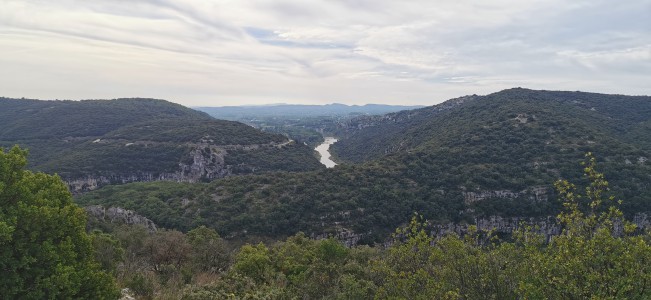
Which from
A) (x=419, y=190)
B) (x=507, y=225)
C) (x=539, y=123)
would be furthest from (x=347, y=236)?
(x=539, y=123)

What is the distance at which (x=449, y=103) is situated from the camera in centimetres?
19125

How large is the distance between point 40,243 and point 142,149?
121m

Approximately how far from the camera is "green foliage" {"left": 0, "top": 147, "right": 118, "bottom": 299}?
11031mm

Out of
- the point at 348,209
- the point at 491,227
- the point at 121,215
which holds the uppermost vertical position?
the point at 348,209

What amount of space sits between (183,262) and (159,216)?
130ft

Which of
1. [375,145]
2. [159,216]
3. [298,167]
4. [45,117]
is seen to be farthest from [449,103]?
[45,117]

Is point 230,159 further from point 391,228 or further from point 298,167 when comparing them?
point 391,228

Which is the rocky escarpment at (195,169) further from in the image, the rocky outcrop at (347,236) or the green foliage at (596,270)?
the green foliage at (596,270)

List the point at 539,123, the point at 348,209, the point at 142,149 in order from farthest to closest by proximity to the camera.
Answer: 1. the point at 142,149
2. the point at 539,123
3. the point at 348,209

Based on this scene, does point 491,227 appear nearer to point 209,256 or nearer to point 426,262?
point 209,256

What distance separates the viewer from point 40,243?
12.2 meters

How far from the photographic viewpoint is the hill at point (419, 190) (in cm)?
5972

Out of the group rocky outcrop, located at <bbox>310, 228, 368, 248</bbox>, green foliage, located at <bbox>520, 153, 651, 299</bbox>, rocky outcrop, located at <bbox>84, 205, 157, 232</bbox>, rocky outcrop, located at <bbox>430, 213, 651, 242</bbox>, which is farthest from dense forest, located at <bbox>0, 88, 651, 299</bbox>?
rocky outcrop, located at <bbox>84, 205, 157, 232</bbox>

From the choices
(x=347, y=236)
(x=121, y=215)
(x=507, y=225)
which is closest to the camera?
(x=347, y=236)
